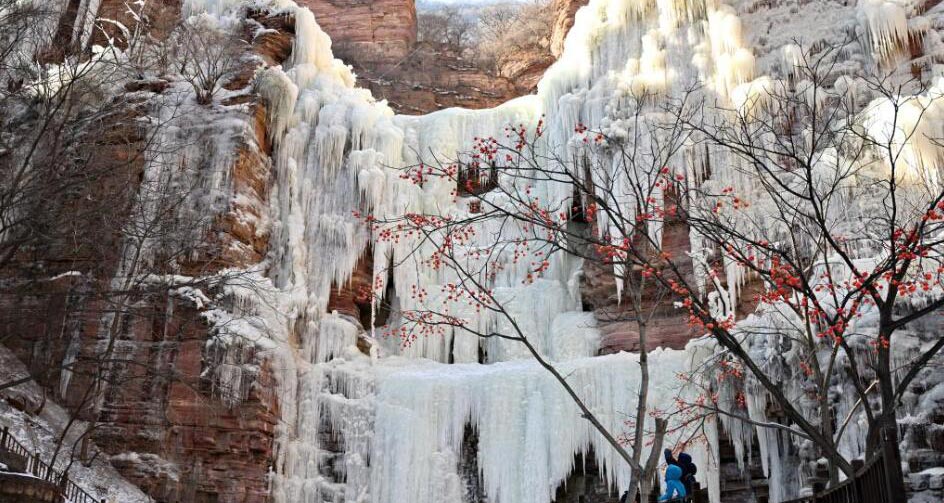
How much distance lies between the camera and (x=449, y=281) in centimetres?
2064

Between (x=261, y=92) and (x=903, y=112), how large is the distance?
542 inches

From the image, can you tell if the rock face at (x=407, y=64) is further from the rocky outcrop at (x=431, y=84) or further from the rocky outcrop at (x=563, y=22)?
the rocky outcrop at (x=563, y=22)

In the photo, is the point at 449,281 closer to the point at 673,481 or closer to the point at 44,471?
the point at 44,471

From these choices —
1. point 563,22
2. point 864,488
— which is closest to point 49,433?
point 864,488

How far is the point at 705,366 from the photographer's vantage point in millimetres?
15391

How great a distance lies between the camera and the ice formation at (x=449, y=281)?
16.5m

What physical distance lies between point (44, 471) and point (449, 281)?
391 inches

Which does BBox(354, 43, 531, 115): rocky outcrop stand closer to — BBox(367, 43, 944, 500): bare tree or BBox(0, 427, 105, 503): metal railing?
BBox(367, 43, 944, 500): bare tree

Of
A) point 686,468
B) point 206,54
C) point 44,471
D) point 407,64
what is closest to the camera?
point 686,468

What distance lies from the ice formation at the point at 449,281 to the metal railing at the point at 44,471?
3.80 metres

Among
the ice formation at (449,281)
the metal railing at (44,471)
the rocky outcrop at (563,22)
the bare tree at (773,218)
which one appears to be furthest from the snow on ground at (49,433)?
the rocky outcrop at (563,22)

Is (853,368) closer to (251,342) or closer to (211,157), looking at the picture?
(251,342)

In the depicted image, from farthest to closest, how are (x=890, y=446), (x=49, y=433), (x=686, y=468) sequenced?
(x=49, y=433) < (x=686, y=468) < (x=890, y=446)

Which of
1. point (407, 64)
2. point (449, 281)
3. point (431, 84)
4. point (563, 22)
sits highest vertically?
point (407, 64)
